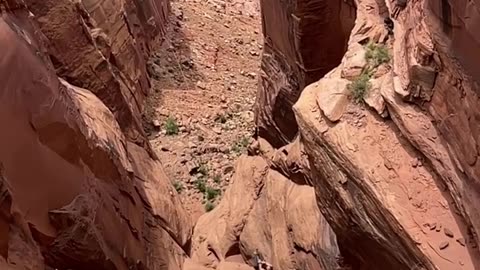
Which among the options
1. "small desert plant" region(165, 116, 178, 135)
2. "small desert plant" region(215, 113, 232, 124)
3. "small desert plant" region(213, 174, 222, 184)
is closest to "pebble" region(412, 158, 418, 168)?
"small desert plant" region(213, 174, 222, 184)

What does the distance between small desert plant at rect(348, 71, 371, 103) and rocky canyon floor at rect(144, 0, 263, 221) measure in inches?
216

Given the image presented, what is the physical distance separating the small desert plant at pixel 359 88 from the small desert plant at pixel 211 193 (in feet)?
18.6

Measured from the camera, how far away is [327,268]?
855cm

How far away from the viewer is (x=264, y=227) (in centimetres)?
1064

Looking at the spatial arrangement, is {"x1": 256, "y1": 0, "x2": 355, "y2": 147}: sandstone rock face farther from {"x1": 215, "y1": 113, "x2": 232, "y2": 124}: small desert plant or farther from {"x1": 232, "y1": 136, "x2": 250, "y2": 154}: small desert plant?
{"x1": 215, "y1": 113, "x2": 232, "y2": 124}: small desert plant

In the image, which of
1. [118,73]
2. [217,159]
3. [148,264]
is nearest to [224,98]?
[217,159]

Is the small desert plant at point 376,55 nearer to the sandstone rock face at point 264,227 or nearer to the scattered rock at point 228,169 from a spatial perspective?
the sandstone rock face at point 264,227

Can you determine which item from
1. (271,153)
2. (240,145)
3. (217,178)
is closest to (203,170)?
(217,178)

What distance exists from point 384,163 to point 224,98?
28.8 feet

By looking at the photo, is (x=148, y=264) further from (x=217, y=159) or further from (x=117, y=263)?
(x=217, y=159)

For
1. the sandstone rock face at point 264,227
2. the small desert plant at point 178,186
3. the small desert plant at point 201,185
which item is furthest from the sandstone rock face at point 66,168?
the small desert plant at point 201,185

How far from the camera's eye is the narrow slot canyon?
650 cm

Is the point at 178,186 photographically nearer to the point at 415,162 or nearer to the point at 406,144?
the point at 406,144

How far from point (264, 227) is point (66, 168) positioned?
11.7 ft
